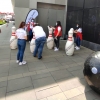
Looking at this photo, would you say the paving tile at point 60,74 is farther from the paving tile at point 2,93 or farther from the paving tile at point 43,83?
the paving tile at point 2,93

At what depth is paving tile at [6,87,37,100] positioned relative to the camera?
2.93 metres

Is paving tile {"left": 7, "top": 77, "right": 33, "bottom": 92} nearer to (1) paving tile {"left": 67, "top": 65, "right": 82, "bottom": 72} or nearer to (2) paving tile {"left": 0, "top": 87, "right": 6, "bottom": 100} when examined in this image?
(2) paving tile {"left": 0, "top": 87, "right": 6, "bottom": 100}

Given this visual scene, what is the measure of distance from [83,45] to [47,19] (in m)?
3.55

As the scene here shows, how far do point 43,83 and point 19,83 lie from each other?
66cm

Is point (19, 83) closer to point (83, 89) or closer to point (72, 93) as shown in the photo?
point (72, 93)

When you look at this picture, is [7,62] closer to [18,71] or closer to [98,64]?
[18,71]

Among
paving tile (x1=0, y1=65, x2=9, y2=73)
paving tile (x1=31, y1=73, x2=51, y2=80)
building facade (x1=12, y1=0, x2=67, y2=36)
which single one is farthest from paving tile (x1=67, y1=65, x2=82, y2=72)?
building facade (x1=12, y1=0, x2=67, y2=36)

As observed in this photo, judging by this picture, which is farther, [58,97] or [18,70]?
[18,70]

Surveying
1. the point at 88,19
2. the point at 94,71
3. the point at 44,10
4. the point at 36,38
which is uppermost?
the point at 44,10

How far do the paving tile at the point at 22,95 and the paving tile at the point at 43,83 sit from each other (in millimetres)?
208

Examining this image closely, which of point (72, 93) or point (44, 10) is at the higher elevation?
point (44, 10)

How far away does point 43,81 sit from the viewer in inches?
146

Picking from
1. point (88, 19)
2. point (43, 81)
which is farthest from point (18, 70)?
point (88, 19)

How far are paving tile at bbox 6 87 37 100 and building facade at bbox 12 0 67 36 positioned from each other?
6497 mm
